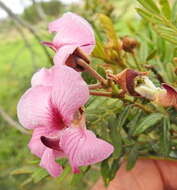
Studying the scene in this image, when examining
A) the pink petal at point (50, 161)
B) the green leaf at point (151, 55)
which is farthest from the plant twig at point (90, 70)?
the green leaf at point (151, 55)

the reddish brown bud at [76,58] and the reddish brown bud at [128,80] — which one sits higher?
the reddish brown bud at [76,58]

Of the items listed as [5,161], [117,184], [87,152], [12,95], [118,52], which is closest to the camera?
[87,152]

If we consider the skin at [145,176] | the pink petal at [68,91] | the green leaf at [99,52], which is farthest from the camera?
the skin at [145,176]

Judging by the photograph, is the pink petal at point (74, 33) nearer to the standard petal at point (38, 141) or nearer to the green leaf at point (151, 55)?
the standard petal at point (38, 141)

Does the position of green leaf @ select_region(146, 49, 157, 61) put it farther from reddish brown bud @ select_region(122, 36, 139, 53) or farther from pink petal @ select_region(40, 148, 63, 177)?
pink petal @ select_region(40, 148, 63, 177)

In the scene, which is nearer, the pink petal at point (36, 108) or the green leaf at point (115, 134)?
the pink petal at point (36, 108)

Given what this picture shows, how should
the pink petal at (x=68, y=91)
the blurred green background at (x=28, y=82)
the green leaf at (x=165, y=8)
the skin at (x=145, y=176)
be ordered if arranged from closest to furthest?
the pink petal at (x=68, y=91) → the green leaf at (x=165, y=8) → the skin at (x=145, y=176) → the blurred green background at (x=28, y=82)

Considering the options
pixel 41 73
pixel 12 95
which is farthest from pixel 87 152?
pixel 12 95

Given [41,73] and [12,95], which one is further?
[12,95]

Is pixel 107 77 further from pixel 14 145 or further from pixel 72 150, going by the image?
pixel 14 145
